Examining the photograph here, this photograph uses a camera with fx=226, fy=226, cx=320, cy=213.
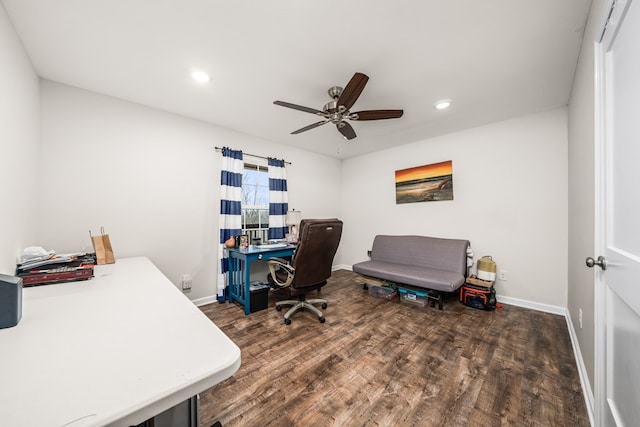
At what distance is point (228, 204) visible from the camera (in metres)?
3.15

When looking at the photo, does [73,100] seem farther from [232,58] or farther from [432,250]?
[432,250]

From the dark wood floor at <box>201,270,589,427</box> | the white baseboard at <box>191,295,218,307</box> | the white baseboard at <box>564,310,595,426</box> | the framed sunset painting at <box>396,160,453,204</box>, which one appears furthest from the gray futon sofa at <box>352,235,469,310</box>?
the white baseboard at <box>191,295,218,307</box>

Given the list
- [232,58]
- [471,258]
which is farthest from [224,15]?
[471,258]

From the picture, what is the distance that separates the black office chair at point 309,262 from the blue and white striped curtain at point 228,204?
0.85 m

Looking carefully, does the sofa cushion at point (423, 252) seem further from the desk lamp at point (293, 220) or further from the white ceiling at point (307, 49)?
the white ceiling at point (307, 49)

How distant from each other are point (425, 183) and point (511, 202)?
1.13 m

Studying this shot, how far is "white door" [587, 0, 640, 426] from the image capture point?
779 millimetres

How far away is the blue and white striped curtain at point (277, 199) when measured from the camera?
12.1 ft

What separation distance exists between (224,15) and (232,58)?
1.28ft

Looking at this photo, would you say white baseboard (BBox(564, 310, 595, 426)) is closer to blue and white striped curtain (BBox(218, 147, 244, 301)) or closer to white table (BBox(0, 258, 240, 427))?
white table (BBox(0, 258, 240, 427))

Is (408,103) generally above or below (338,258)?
above

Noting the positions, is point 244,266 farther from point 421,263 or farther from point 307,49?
point 421,263

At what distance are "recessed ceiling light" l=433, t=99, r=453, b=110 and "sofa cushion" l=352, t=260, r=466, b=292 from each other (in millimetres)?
2056

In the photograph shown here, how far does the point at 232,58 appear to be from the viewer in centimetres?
185
